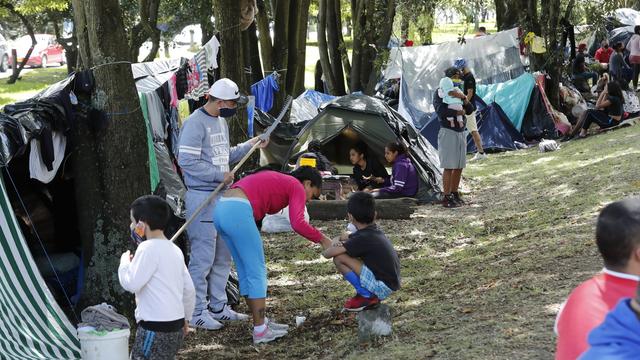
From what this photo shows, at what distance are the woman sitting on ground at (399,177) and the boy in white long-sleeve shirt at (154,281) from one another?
6574 millimetres

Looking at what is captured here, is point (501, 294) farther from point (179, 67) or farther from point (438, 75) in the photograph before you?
point (438, 75)

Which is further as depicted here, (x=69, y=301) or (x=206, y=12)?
(x=206, y=12)

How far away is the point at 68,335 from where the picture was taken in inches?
243

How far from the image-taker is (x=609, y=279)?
3121 millimetres

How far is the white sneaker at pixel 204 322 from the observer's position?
694 centimetres

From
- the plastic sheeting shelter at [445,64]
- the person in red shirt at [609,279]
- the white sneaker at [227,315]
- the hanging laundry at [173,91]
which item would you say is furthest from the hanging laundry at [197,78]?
the plastic sheeting shelter at [445,64]

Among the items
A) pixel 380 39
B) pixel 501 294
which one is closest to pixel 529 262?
pixel 501 294

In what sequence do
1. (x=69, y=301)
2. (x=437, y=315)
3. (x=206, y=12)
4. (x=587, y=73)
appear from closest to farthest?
(x=437, y=315), (x=69, y=301), (x=587, y=73), (x=206, y=12)

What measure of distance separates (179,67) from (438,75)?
11.1 meters

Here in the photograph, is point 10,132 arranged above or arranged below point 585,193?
above

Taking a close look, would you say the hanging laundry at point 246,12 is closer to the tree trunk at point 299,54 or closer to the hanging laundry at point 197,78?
the hanging laundry at point 197,78

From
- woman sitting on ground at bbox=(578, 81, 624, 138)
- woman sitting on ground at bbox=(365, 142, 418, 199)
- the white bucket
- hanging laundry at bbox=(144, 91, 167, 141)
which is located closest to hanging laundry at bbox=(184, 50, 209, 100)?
hanging laundry at bbox=(144, 91, 167, 141)

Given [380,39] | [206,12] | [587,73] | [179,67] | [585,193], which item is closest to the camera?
[179,67]

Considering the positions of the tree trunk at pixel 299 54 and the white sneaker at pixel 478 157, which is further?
the tree trunk at pixel 299 54
